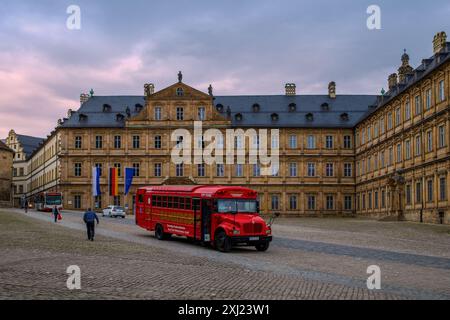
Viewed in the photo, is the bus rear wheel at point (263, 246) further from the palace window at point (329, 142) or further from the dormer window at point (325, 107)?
the dormer window at point (325, 107)

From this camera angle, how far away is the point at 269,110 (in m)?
75.2

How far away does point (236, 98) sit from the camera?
7756 centimetres

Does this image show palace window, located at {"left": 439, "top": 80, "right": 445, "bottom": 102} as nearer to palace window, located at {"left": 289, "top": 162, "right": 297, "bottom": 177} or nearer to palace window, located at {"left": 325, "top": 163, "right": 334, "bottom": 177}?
palace window, located at {"left": 325, "top": 163, "right": 334, "bottom": 177}

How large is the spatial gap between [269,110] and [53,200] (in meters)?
28.6

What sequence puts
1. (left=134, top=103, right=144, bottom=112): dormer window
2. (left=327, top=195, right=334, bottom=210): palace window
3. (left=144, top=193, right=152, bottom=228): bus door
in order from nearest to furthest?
(left=144, top=193, right=152, bottom=228): bus door → (left=327, top=195, right=334, bottom=210): palace window → (left=134, top=103, right=144, bottom=112): dormer window

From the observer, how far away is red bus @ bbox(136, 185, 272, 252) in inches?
917

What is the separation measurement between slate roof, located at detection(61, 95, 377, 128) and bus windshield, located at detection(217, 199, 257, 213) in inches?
1904

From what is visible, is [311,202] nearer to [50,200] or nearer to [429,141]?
[429,141]

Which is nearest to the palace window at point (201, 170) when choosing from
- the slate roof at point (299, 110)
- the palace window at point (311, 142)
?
the slate roof at point (299, 110)

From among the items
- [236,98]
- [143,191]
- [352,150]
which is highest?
[236,98]

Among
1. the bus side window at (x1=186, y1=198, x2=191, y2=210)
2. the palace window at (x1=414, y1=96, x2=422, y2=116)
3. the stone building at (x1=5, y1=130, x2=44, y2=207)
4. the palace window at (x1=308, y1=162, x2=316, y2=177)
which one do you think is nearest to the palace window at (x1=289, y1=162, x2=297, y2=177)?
the palace window at (x1=308, y1=162, x2=316, y2=177)
